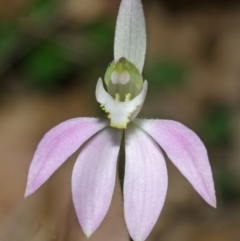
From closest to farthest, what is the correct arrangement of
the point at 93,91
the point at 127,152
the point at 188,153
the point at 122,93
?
the point at 188,153, the point at 127,152, the point at 122,93, the point at 93,91

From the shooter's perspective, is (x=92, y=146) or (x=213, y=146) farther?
(x=213, y=146)

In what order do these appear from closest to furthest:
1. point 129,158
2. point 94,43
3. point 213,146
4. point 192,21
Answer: point 129,158, point 213,146, point 94,43, point 192,21

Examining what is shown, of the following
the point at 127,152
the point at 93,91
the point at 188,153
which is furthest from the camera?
the point at 93,91

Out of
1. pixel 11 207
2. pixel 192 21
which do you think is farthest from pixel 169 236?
pixel 192 21

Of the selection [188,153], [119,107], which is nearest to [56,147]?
[119,107]

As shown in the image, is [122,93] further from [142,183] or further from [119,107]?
[142,183]

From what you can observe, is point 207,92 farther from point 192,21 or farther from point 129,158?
point 129,158

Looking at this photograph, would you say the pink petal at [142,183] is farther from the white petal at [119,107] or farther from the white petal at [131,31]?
the white petal at [131,31]

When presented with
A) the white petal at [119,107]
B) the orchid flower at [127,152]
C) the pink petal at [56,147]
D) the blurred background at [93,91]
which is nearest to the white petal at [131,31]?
the orchid flower at [127,152]
